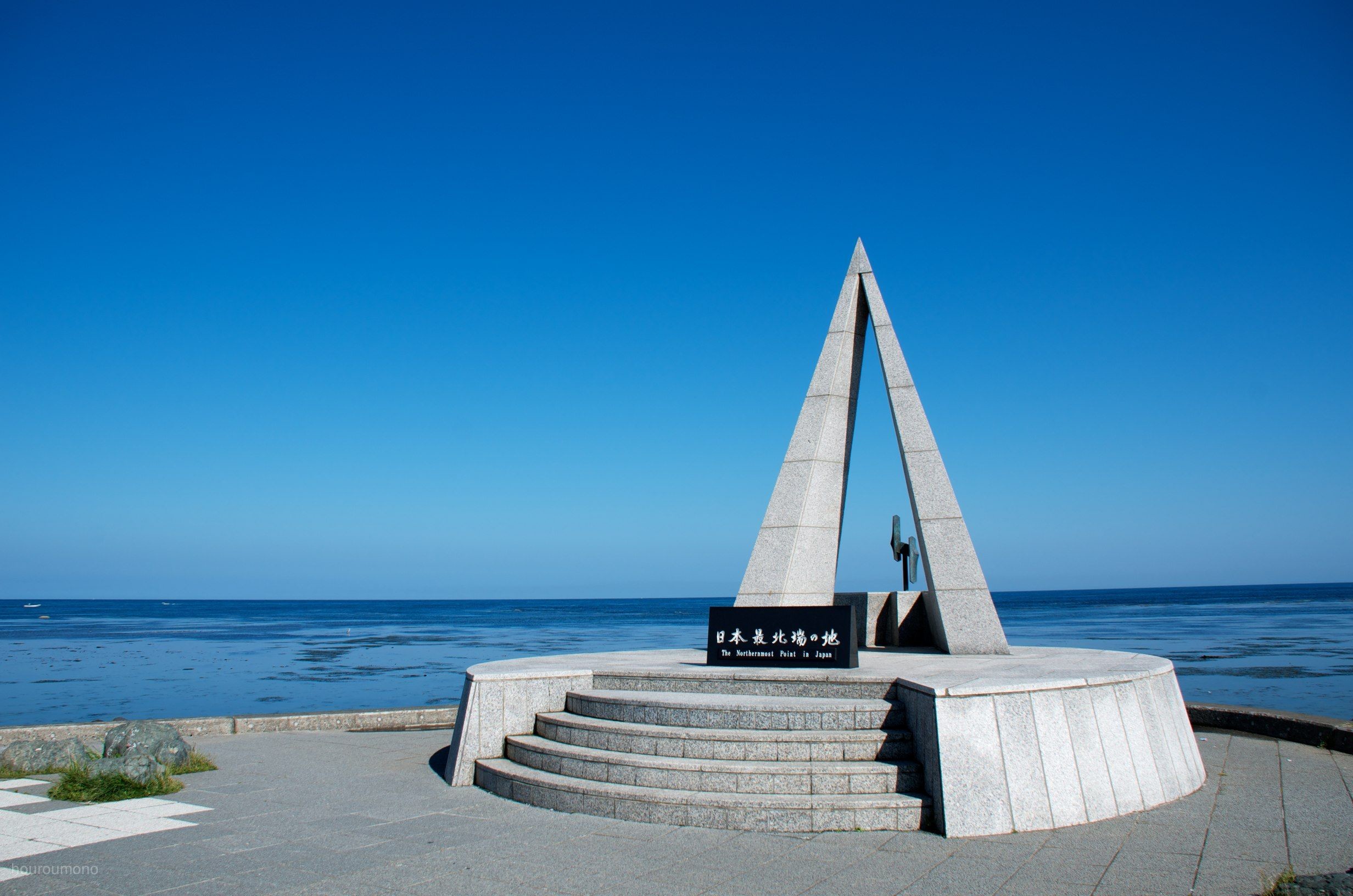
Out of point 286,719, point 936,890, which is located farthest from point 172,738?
point 936,890

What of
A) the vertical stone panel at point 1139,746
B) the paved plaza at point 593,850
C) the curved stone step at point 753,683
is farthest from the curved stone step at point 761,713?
the vertical stone panel at point 1139,746

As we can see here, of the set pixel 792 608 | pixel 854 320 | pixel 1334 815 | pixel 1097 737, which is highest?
pixel 854 320

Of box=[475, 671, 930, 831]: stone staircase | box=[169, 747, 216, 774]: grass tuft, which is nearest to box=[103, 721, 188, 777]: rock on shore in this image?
box=[169, 747, 216, 774]: grass tuft

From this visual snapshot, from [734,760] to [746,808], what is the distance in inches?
30.0

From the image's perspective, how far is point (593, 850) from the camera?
22.1 ft

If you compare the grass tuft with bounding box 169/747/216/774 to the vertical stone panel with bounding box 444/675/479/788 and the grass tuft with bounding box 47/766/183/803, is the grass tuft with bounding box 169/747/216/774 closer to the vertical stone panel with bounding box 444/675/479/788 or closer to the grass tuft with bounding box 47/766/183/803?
the grass tuft with bounding box 47/766/183/803

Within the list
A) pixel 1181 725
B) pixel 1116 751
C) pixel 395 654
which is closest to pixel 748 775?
pixel 1116 751

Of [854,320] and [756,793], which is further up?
[854,320]

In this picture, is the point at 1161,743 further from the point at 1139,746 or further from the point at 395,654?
the point at 395,654

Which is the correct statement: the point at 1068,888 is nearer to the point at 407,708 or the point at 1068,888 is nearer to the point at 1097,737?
the point at 1097,737

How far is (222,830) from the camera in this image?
739 centimetres

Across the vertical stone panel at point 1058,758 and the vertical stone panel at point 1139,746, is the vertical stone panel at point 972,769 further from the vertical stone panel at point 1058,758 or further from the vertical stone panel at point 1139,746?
the vertical stone panel at point 1139,746

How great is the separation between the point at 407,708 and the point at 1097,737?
32.7 ft

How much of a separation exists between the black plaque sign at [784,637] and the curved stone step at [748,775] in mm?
1986
